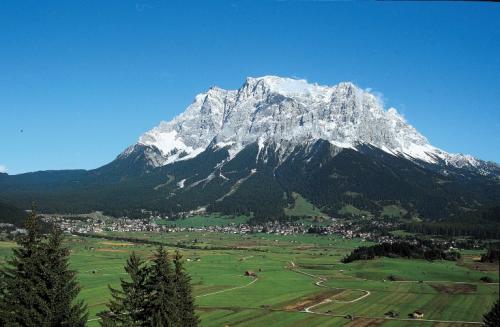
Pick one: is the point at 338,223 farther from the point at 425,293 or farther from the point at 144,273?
the point at 144,273

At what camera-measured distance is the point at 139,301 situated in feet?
72.4

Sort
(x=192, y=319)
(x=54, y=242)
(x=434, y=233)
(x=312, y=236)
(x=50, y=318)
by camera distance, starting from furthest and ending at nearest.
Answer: (x=312, y=236), (x=434, y=233), (x=192, y=319), (x=54, y=242), (x=50, y=318)

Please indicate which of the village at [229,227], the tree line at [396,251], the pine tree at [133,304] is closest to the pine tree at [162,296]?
the pine tree at [133,304]

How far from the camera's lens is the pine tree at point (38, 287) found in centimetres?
1927

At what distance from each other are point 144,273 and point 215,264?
221 ft

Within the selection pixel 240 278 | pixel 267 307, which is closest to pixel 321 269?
pixel 240 278

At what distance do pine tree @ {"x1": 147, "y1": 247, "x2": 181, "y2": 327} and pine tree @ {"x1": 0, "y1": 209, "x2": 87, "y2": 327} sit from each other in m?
3.00

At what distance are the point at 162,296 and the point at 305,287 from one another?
1761 inches

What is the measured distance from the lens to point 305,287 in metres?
64.8

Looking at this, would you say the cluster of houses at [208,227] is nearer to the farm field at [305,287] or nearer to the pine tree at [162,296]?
the farm field at [305,287]

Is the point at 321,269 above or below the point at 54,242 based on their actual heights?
below

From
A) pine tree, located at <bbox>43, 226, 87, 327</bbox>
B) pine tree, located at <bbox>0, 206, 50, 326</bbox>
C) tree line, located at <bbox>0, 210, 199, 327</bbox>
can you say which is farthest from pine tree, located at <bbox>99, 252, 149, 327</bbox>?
pine tree, located at <bbox>0, 206, 50, 326</bbox>

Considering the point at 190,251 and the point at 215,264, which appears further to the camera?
the point at 190,251

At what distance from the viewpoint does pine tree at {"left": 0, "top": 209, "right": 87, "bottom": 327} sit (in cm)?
1927
